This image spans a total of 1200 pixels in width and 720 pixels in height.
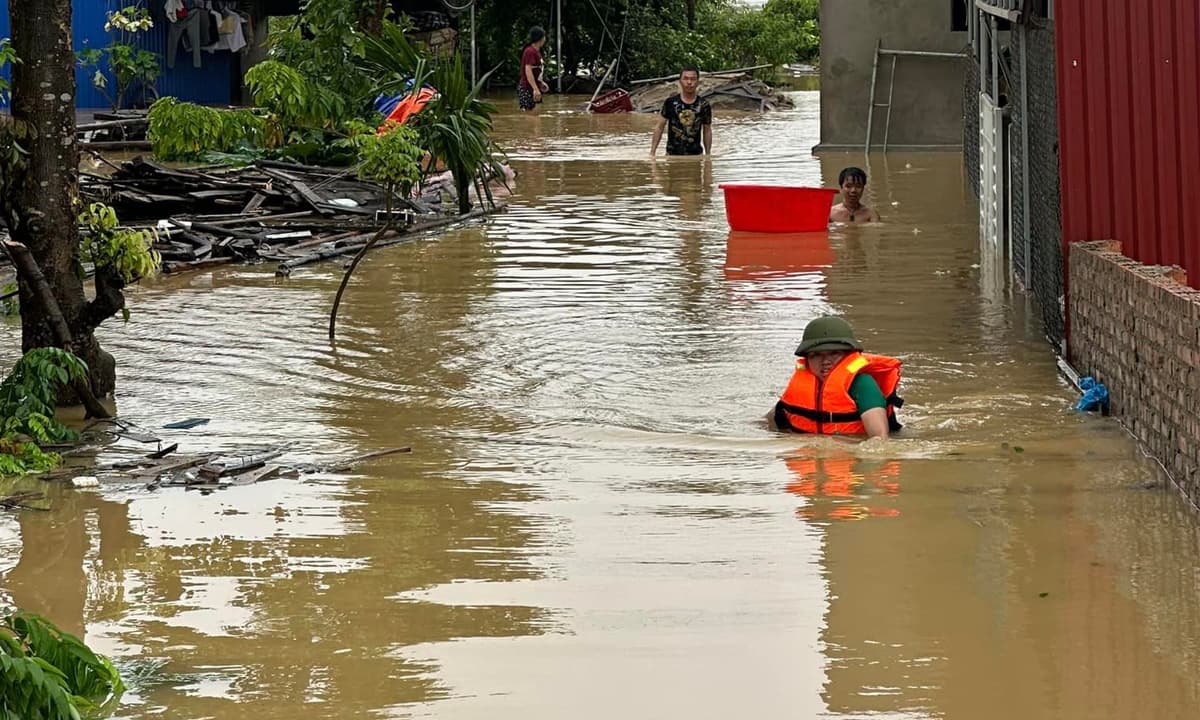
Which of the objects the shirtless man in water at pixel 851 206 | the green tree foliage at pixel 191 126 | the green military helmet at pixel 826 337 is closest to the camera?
the green military helmet at pixel 826 337

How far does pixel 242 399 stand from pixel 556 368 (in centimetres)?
200

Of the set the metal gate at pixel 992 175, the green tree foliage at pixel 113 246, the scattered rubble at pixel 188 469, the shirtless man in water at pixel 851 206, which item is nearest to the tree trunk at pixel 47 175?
the green tree foliage at pixel 113 246

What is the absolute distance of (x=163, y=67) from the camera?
1216 inches

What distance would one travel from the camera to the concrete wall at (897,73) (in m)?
23.7

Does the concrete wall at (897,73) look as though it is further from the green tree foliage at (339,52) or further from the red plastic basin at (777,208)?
the red plastic basin at (777,208)

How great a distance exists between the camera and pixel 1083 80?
1031 cm

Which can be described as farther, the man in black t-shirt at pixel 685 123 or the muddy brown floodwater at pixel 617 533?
the man in black t-shirt at pixel 685 123

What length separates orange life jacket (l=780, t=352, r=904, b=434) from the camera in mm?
8672

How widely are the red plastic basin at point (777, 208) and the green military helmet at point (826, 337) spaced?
25.3 ft

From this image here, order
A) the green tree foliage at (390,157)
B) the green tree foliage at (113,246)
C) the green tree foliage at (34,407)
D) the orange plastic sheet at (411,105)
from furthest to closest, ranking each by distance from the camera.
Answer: the orange plastic sheet at (411,105) < the green tree foliage at (390,157) < the green tree foliage at (113,246) < the green tree foliage at (34,407)

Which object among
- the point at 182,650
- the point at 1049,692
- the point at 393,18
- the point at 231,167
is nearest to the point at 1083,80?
the point at 1049,692

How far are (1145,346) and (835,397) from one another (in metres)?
1.50

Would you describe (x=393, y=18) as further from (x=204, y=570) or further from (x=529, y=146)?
(x=204, y=570)

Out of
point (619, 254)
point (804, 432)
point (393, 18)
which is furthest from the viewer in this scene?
point (393, 18)
